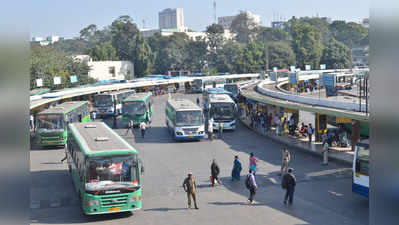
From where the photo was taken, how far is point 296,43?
9788cm

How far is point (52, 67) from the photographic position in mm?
56312

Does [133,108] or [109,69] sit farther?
[109,69]

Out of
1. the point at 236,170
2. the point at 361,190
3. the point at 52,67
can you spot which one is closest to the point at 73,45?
Answer: the point at 52,67

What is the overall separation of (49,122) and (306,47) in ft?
264

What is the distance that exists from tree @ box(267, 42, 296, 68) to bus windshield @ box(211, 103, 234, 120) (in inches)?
2587

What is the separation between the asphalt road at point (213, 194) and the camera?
495 inches

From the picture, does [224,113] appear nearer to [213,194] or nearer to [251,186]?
[213,194]

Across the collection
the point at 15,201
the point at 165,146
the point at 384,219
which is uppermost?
the point at 15,201

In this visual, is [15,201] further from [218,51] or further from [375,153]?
[218,51]

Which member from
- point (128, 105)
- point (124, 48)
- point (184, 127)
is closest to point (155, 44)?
point (124, 48)

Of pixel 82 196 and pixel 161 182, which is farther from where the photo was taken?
pixel 161 182

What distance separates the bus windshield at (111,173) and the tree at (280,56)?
83.8 m

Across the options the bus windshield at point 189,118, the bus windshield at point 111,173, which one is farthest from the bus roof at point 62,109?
the bus windshield at point 111,173

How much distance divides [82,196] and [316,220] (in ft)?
20.5
